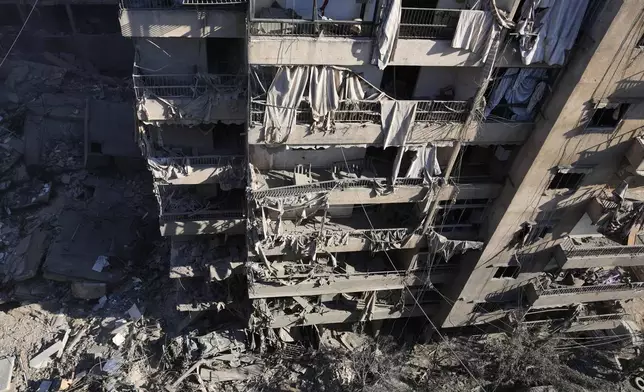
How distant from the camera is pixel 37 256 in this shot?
84.6 feet

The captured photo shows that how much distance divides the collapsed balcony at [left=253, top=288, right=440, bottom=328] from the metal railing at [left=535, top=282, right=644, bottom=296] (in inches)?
176

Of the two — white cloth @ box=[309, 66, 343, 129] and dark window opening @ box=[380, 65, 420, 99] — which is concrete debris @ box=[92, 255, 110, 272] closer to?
white cloth @ box=[309, 66, 343, 129]

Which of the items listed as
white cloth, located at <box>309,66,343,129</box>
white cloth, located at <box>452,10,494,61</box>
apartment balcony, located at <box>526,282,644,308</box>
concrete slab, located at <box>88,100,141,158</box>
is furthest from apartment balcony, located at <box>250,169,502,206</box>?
concrete slab, located at <box>88,100,141,158</box>

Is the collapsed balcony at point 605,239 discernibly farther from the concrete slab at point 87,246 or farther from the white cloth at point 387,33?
the concrete slab at point 87,246

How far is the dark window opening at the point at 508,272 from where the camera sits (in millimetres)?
20969

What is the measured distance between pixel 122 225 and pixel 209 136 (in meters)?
12.0

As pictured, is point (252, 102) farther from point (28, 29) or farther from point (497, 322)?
point (28, 29)

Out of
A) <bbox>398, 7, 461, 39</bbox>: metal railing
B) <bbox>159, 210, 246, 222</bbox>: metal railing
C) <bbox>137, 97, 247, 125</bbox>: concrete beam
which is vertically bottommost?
<bbox>159, 210, 246, 222</bbox>: metal railing

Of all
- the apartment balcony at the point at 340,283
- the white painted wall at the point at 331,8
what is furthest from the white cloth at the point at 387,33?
the apartment balcony at the point at 340,283

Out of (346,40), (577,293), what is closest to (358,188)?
(346,40)

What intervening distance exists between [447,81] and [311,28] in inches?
200

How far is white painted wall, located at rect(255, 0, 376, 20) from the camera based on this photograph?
13.6 meters

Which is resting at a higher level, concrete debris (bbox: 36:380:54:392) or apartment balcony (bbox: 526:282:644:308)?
apartment balcony (bbox: 526:282:644:308)

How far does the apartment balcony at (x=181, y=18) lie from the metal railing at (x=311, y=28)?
105 cm
